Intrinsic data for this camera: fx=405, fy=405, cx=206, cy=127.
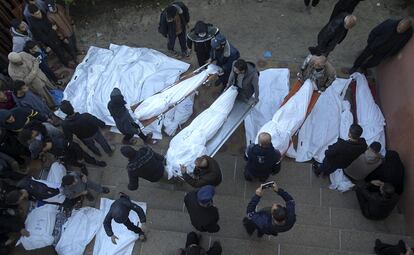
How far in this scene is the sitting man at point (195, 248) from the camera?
5.33m

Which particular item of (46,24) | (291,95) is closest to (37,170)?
(46,24)

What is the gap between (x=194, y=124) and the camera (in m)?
7.08

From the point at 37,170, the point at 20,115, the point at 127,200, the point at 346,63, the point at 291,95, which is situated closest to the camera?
the point at 127,200

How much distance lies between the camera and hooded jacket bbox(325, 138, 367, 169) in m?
5.97

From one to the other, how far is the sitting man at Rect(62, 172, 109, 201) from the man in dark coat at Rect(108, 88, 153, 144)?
109 cm

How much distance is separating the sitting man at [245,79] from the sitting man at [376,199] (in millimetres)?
2379

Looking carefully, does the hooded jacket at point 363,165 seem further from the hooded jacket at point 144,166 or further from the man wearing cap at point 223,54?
the hooded jacket at point 144,166

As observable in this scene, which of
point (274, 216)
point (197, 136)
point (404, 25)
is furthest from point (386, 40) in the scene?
point (274, 216)

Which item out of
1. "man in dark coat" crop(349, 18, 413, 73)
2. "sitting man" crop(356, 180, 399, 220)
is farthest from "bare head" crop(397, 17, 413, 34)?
"sitting man" crop(356, 180, 399, 220)

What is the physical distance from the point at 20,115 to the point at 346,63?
648 centimetres

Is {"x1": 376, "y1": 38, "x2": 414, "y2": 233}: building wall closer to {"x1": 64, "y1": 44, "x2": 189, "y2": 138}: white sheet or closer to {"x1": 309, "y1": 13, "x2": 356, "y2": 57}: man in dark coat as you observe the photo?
{"x1": 309, "y1": 13, "x2": 356, "y2": 57}: man in dark coat

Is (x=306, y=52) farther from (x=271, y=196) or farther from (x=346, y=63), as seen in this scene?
(x=271, y=196)

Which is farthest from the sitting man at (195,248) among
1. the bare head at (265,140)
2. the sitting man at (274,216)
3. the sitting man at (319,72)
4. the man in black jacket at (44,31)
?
the man in black jacket at (44,31)

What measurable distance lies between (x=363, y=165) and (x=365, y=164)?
46mm
